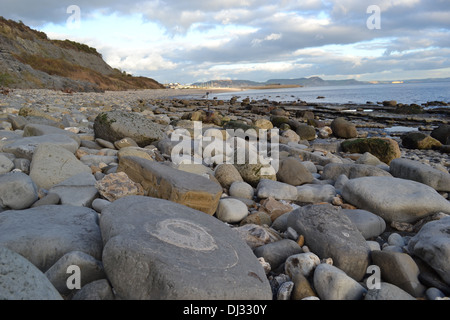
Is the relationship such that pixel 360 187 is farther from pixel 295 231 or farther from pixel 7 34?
pixel 7 34

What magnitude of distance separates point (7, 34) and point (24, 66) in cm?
953

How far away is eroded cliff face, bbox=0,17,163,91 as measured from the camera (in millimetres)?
22141

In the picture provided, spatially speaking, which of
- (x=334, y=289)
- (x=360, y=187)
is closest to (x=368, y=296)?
(x=334, y=289)

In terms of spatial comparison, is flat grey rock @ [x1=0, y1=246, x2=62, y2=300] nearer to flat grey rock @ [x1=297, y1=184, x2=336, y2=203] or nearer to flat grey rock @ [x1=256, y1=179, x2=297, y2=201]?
flat grey rock @ [x1=256, y1=179, x2=297, y2=201]

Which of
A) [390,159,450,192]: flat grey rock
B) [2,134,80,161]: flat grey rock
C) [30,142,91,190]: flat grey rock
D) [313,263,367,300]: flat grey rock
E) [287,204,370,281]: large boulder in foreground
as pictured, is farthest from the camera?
[390,159,450,192]: flat grey rock

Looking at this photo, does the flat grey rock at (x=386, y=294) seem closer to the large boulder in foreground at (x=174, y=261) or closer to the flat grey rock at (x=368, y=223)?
the large boulder in foreground at (x=174, y=261)

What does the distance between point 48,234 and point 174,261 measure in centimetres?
104

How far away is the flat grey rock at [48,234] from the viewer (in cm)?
214

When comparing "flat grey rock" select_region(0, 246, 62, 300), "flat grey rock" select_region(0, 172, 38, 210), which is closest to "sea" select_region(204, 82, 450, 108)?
"flat grey rock" select_region(0, 172, 38, 210)

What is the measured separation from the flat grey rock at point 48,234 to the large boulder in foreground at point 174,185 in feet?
2.46

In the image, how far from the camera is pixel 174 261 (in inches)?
71.2

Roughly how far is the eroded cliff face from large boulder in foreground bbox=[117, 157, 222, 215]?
20764 mm

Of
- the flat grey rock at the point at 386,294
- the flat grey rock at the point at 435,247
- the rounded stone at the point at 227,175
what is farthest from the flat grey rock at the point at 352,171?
the flat grey rock at the point at 386,294
